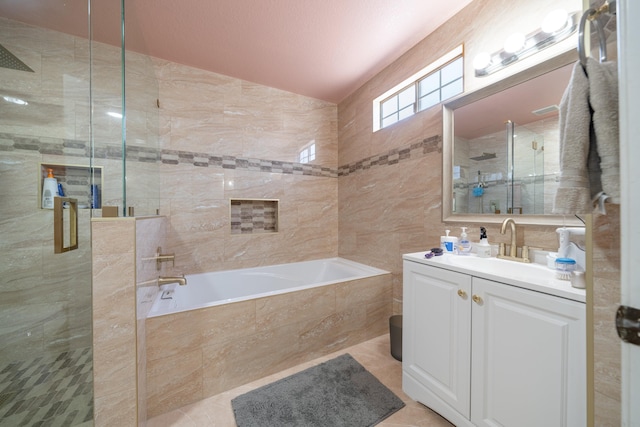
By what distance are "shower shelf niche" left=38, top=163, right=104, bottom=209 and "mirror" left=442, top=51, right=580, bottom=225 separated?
7.03 feet

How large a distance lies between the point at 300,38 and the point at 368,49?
22.9 inches

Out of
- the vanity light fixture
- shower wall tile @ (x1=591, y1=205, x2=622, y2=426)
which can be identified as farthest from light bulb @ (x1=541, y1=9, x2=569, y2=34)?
shower wall tile @ (x1=591, y1=205, x2=622, y2=426)

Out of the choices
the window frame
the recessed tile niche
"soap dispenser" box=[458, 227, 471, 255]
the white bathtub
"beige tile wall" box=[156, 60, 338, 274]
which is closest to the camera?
"soap dispenser" box=[458, 227, 471, 255]

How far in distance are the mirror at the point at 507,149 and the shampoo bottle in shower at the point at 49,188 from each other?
2.58 metres

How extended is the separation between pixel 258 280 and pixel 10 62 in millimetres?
2261

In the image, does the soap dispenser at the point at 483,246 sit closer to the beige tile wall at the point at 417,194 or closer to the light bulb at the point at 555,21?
the beige tile wall at the point at 417,194

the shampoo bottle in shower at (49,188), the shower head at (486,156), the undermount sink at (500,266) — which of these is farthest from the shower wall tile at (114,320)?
the shower head at (486,156)

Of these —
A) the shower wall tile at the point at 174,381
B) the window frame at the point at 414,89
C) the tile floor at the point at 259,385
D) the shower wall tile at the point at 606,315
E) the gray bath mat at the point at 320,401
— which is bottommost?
the tile floor at the point at 259,385

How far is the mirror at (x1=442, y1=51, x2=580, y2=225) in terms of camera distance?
3.84 feet

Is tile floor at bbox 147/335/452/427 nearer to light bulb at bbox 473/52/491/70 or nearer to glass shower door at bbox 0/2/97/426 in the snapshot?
glass shower door at bbox 0/2/97/426

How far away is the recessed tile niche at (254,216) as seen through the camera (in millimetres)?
2439

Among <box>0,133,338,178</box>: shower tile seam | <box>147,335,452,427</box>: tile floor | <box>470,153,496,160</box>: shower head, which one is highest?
<box>0,133,338,178</box>: shower tile seam

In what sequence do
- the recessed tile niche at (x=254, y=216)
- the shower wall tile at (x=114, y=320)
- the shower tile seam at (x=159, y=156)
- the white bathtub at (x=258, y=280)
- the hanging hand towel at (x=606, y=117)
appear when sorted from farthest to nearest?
the recessed tile niche at (x=254, y=216)
the white bathtub at (x=258, y=280)
the shower tile seam at (x=159, y=156)
the shower wall tile at (x=114, y=320)
the hanging hand towel at (x=606, y=117)

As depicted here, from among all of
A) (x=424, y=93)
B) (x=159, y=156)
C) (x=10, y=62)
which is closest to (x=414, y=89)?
(x=424, y=93)
